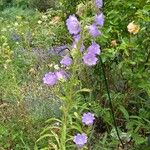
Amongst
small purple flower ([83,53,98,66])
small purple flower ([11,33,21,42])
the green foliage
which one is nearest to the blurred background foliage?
small purple flower ([83,53,98,66])

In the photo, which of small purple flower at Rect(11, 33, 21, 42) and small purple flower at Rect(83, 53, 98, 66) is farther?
small purple flower at Rect(11, 33, 21, 42)

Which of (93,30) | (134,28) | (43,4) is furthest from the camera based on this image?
(43,4)

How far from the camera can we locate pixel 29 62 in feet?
21.4

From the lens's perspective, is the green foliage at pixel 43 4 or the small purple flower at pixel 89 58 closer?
the small purple flower at pixel 89 58

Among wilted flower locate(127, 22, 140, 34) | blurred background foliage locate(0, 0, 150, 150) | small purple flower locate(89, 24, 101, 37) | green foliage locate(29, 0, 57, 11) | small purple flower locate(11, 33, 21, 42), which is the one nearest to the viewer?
small purple flower locate(89, 24, 101, 37)

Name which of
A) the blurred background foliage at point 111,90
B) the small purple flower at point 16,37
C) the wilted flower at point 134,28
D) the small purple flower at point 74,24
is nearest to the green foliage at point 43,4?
the small purple flower at point 16,37

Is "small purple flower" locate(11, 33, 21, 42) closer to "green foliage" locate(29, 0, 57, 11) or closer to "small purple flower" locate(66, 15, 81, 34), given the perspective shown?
"green foliage" locate(29, 0, 57, 11)

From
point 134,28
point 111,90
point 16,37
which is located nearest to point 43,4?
point 16,37

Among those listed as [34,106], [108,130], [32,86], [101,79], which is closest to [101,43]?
[101,79]

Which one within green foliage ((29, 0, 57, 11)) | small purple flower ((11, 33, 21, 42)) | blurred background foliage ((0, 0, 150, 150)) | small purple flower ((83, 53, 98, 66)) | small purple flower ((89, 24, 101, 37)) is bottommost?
green foliage ((29, 0, 57, 11))

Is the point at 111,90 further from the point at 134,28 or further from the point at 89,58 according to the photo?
the point at 89,58

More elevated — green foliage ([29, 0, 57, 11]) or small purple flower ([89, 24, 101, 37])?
small purple flower ([89, 24, 101, 37])

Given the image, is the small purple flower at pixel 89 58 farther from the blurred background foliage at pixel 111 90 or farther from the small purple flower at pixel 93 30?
the blurred background foliage at pixel 111 90

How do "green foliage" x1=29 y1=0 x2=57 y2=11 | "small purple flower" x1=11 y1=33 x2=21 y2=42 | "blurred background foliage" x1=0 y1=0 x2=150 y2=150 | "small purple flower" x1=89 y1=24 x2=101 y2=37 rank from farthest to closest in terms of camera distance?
"green foliage" x1=29 y1=0 x2=57 y2=11
"small purple flower" x1=11 y1=33 x2=21 y2=42
"blurred background foliage" x1=0 y1=0 x2=150 y2=150
"small purple flower" x1=89 y1=24 x2=101 y2=37
